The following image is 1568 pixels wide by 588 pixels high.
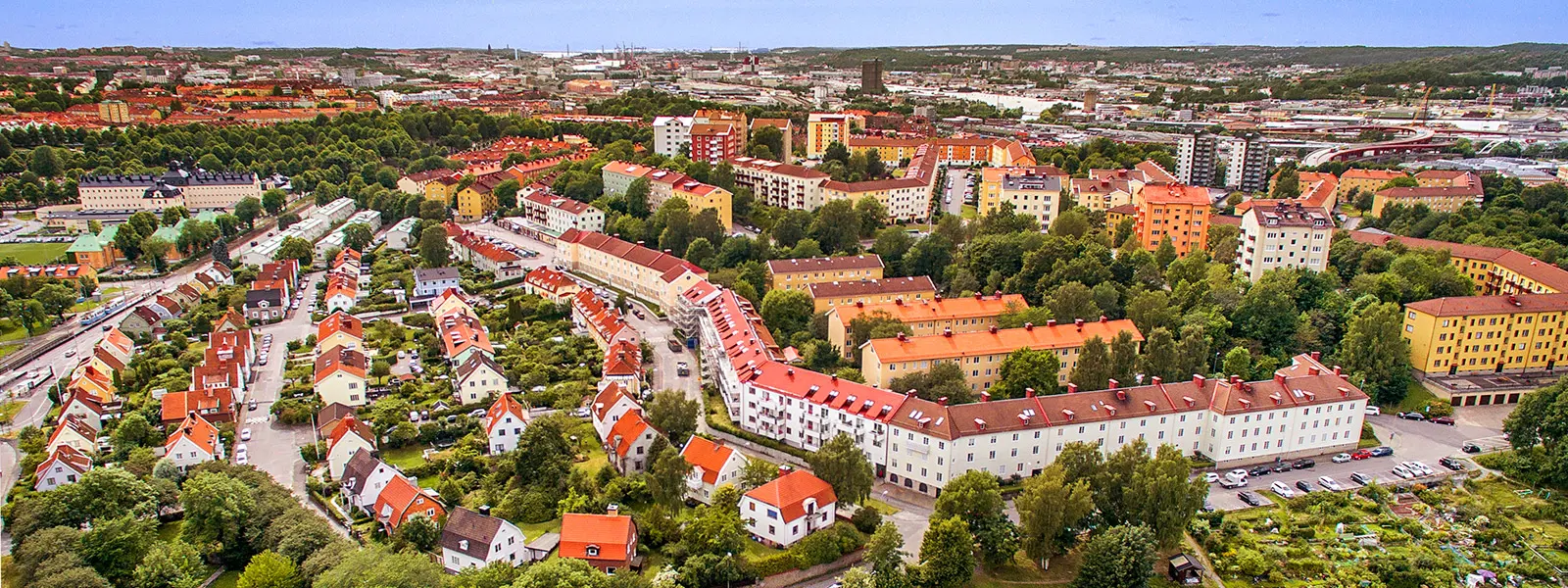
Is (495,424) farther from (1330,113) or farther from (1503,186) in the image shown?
(1330,113)

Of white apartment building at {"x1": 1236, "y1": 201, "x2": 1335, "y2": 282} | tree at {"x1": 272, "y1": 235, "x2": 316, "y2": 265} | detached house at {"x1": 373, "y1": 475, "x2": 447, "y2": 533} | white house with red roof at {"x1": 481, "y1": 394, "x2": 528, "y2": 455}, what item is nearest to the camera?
detached house at {"x1": 373, "y1": 475, "x2": 447, "y2": 533}

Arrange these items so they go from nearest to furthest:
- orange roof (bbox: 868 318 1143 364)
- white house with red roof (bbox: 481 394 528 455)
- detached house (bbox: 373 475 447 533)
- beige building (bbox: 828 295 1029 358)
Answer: detached house (bbox: 373 475 447 533) → white house with red roof (bbox: 481 394 528 455) → orange roof (bbox: 868 318 1143 364) → beige building (bbox: 828 295 1029 358)

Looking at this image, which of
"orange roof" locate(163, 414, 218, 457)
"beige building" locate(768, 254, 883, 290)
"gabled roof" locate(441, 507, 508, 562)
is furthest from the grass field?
"gabled roof" locate(441, 507, 508, 562)

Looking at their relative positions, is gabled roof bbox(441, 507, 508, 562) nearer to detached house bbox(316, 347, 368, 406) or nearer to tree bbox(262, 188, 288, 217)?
detached house bbox(316, 347, 368, 406)

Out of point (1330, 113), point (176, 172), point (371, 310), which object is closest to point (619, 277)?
point (371, 310)

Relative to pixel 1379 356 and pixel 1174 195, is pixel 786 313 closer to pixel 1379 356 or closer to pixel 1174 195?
pixel 1174 195

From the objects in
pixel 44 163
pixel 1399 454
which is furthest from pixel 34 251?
pixel 1399 454

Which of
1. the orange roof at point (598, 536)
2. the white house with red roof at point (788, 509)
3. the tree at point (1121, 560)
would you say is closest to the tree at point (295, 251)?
the orange roof at point (598, 536)
